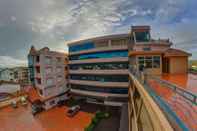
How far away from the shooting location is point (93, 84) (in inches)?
764

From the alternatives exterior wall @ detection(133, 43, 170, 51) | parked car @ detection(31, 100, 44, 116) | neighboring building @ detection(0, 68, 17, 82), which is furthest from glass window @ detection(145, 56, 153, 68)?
neighboring building @ detection(0, 68, 17, 82)

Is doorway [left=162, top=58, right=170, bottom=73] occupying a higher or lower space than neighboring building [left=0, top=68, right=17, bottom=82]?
→ higher

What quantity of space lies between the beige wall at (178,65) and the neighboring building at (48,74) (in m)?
17.1

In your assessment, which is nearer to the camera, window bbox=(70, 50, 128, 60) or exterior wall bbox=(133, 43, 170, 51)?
exterior wall bbox=(133, 43, 170, 51)

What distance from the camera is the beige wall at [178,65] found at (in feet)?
35.3

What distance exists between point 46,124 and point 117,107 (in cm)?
912

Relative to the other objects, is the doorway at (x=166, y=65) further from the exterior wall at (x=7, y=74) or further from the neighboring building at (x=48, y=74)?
the exterior wall at (x=7, y=74)

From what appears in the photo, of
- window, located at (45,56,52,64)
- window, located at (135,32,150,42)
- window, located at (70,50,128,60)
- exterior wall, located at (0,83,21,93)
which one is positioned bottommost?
exterior wall, located at (0,83,21,93)

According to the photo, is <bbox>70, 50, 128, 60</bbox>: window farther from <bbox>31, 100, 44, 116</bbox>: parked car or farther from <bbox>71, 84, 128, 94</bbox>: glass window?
<bbox>31, 100, 44, 116</bbox>: parked car

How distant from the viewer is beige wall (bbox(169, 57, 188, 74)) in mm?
10750

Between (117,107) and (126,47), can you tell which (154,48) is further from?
(117,107)

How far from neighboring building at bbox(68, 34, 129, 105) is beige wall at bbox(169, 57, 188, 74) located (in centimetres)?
691

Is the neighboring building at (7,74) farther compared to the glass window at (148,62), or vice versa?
A: the neighboring building at (7,74)

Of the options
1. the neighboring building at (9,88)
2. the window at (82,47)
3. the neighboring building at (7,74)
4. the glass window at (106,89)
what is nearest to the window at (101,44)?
the window at (82,47)
